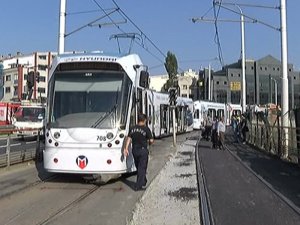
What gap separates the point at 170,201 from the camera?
35.7 feet

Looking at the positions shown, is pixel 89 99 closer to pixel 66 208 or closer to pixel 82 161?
pixel 82 161

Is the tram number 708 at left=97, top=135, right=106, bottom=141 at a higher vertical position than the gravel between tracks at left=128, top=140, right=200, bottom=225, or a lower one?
higher

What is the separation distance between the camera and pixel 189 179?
14.3m

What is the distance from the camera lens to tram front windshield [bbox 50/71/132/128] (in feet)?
45.5

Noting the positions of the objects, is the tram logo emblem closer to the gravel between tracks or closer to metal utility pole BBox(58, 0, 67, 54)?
the gravel between tracks

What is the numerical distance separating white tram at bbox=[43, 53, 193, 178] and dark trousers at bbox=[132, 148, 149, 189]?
0.54 metres

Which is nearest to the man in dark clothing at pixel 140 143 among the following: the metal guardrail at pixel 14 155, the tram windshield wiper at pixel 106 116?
the tram windshield wiper at pixel 106 116

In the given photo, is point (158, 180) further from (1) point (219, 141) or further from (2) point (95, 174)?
(1) point (219, 141)

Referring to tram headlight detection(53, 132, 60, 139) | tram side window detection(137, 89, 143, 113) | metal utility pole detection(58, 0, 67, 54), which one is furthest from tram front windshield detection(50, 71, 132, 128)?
metal utility pole detection(58, 0, 67, 54)

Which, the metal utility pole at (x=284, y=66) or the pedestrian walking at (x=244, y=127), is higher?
the metal utility pole at (x=284, y=66)

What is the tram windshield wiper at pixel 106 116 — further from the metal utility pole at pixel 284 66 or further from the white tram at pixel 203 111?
the white tram at pixel 203 111

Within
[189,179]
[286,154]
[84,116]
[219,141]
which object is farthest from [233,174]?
[219,141]

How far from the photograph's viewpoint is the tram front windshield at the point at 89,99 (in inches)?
547

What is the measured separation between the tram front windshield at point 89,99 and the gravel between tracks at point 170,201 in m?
2.14
